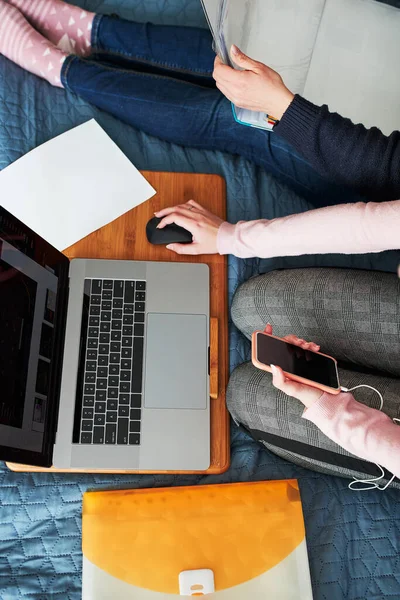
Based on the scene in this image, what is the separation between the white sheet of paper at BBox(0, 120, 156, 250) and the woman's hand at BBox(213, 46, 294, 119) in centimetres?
24

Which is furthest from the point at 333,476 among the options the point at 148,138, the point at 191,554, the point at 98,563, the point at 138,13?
the point at 138,13

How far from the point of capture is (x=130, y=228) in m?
0.91

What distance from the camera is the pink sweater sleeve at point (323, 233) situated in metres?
0.75

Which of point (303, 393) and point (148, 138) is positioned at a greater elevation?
point (148, 138)

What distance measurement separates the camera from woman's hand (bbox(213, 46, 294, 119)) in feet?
2.78

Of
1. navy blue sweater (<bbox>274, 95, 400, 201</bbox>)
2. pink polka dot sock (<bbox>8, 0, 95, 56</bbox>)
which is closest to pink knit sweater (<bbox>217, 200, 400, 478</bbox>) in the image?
navy blue sweater (<bbox>274, 95, 400, 201</bbox>)

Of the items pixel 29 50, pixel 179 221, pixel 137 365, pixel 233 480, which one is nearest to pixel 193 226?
pixel 179 221

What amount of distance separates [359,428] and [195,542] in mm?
353

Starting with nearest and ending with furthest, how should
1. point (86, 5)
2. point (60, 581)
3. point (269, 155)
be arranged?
point (60, 581), point (269, 155), point (86, 5)

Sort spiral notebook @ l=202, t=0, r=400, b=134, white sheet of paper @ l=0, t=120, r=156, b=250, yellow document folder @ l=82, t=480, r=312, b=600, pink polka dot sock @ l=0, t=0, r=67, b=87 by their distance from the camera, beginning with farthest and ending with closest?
pink polka dot sock @ l=0, t=0, r=67, b=87 → spiral notebook @ l=202, t=0, r=400, b=134 → white sheet of paper @ l=0, t=120, r=156, b=250 → yellow document folder @ l=82, t=480, r=312, b=600

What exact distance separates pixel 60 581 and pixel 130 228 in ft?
2.13

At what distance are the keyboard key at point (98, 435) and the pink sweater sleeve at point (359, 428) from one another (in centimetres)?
33

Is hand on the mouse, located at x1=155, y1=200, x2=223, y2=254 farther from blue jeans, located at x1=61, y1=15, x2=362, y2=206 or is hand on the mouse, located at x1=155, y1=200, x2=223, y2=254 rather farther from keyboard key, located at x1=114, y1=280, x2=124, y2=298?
blue jeans, located at x1=61, y1=15, x2=362, y2=206

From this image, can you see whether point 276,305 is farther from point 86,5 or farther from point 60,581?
point 86,5
